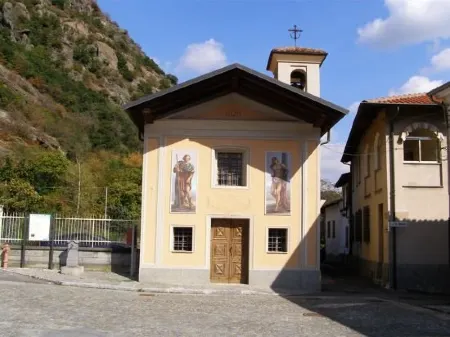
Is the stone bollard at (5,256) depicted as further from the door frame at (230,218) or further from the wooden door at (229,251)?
the wooden door at (229,251)

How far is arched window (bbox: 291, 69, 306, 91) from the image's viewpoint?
23562mm

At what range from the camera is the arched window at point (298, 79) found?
77.3ft

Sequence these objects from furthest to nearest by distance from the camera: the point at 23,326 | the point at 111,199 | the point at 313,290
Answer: the point at 111,199
the point at 313,290
the point at 23,326

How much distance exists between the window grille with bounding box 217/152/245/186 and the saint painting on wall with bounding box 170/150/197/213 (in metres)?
0.89

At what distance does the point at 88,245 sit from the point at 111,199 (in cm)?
1914

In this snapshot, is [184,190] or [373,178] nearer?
[184,190]

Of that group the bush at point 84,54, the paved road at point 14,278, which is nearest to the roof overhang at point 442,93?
the paved road at point 14,278

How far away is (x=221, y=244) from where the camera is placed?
740 inches

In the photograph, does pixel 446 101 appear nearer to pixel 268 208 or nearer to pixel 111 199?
pixel 268 208

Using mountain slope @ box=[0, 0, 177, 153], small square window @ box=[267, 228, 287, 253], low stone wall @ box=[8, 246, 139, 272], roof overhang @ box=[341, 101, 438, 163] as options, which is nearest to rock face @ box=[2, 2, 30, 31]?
mountain slope @ box=[0, 0, 177, 153]

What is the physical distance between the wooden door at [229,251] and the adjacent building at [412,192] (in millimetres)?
5104

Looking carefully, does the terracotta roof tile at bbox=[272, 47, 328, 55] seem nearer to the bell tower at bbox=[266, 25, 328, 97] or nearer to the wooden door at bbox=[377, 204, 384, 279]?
the bell tower at bbox=[266, 25, 328, 97]

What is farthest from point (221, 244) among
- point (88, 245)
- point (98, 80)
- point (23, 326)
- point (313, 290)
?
point (98, 80)

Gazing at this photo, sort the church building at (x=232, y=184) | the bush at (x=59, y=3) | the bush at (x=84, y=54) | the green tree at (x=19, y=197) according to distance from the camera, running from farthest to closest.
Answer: the bush at (x=59, y=3), the bush at (x=84, y=54), the green tree at (x=19, y=197), the church building at (x=232, y=184)
